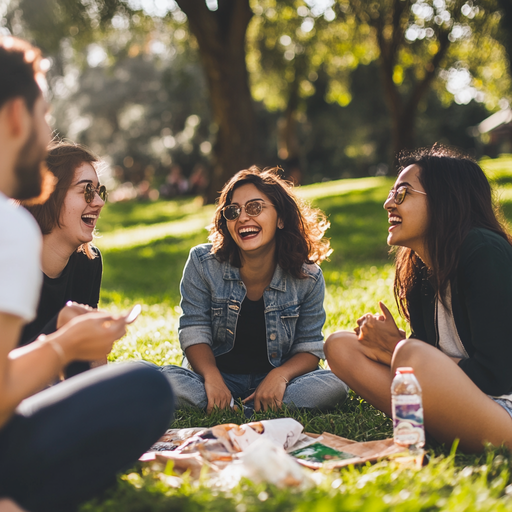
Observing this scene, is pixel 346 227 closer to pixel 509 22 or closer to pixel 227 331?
pixel 509 22

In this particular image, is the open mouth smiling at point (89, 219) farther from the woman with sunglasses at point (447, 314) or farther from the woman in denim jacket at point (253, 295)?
the woman with sunglasses at point (447, 314)

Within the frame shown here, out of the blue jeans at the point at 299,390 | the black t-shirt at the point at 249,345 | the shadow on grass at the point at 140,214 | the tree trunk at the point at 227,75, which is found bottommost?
the blue jeans at the point at 299,390

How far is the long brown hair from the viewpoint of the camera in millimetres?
3666

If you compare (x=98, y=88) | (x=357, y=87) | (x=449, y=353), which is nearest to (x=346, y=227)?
(x=449, y=353)

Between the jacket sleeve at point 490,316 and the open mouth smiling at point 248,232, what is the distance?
1503mm

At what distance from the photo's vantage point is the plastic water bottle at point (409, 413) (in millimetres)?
2678

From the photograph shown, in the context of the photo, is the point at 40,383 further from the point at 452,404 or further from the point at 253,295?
the point at 253,295

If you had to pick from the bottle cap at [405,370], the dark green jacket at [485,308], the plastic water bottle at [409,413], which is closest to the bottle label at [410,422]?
the plastic water bottle at [409,413]

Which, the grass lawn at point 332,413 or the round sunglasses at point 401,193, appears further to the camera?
the round sunglasses at point 401,193

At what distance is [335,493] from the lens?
2213mm

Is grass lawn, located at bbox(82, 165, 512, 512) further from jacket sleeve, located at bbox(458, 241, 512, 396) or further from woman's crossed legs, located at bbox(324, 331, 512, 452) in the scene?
jacket sleeve, located at bbox(458, 241, 512, 396)

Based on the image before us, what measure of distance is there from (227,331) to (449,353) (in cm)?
156

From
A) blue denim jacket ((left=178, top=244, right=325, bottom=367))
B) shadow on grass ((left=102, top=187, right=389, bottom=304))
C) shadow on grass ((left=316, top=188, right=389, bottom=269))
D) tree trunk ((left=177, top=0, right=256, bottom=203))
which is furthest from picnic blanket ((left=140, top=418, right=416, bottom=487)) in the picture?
tree trunk ((left=177, top=0, right=256, bottom=203))

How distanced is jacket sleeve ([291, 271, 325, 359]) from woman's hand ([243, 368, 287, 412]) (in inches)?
15.4
